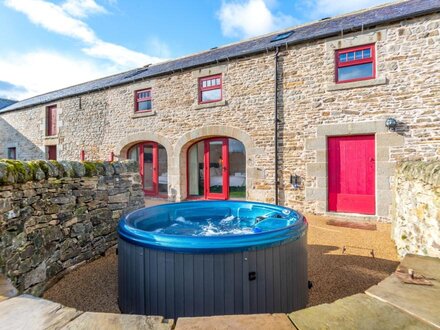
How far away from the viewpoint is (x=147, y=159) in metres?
11.0

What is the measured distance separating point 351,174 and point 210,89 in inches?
213

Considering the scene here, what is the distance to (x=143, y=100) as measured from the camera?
10.7 meters

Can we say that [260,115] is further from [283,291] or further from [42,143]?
[42,143]

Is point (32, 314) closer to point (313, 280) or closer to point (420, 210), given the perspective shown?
point (313, 280)

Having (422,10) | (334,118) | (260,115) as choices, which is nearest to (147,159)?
(260,115)

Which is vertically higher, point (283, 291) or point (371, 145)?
point (371, 145)

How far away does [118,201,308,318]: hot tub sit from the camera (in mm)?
2338

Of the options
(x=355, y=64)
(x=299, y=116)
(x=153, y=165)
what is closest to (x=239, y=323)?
(x=299, y=116)

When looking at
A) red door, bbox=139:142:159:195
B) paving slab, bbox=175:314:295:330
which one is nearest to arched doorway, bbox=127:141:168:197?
red door, bbox=139:142:159:195

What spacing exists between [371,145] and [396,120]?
0.82 meters

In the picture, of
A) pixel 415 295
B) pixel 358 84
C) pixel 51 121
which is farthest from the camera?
pixel 51 121

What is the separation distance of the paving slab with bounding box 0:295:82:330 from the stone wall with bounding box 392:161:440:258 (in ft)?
11.0

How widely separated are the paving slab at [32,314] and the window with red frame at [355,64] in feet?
25.5

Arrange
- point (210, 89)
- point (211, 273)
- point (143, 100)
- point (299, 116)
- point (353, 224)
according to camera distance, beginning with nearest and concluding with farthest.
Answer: point (211, 273), point (353, 224), point (299, 116), point (210, 89), point (143, 100)
